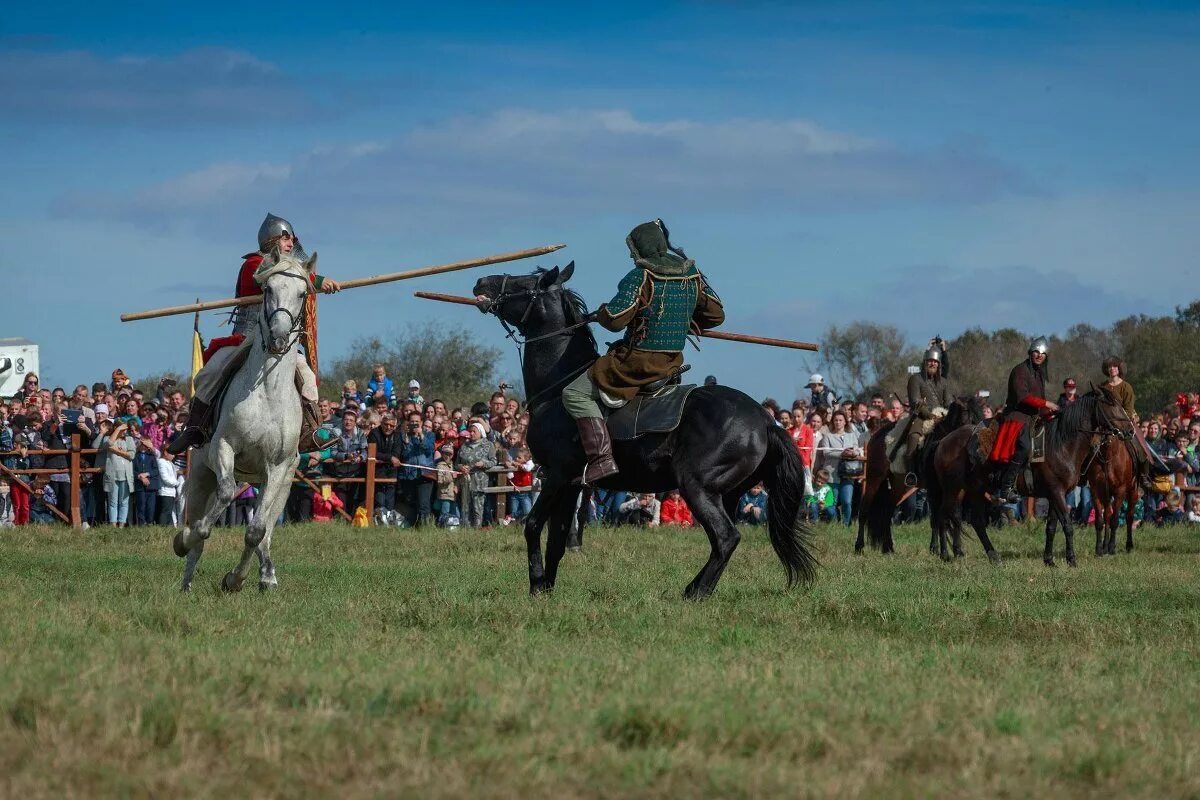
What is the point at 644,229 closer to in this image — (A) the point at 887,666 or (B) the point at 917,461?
(A) the point at 887,666

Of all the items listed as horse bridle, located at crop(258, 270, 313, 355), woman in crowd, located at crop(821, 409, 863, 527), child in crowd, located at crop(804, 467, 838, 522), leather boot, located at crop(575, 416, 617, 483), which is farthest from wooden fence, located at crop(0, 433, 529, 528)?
leather boot, located at crop(575, 416, 617, 483)

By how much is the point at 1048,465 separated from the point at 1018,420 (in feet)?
2.09

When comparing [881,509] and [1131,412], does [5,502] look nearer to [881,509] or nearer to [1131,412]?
[881,509]

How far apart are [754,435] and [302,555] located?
666cm

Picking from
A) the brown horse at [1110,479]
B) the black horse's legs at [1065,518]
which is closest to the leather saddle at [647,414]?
the black horse's legs at [1065,518]

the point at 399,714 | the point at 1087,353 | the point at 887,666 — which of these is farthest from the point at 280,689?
the point at 1087,353

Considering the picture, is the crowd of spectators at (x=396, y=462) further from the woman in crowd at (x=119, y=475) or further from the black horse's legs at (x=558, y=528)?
the black horse's legs at (x=558, y=528)

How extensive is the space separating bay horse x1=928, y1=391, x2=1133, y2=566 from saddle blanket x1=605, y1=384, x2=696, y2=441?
773cm

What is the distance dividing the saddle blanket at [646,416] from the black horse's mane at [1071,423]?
8.35 m

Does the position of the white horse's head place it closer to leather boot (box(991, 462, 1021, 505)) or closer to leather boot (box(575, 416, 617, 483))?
leather boot (box(575, 416, 617, 483))

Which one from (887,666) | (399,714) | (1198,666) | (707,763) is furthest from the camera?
(1198,666)

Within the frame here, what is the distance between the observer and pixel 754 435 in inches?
477

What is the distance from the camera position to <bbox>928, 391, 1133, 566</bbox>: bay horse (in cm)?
1892

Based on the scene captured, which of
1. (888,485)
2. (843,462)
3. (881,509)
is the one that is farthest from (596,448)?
(843,462)
